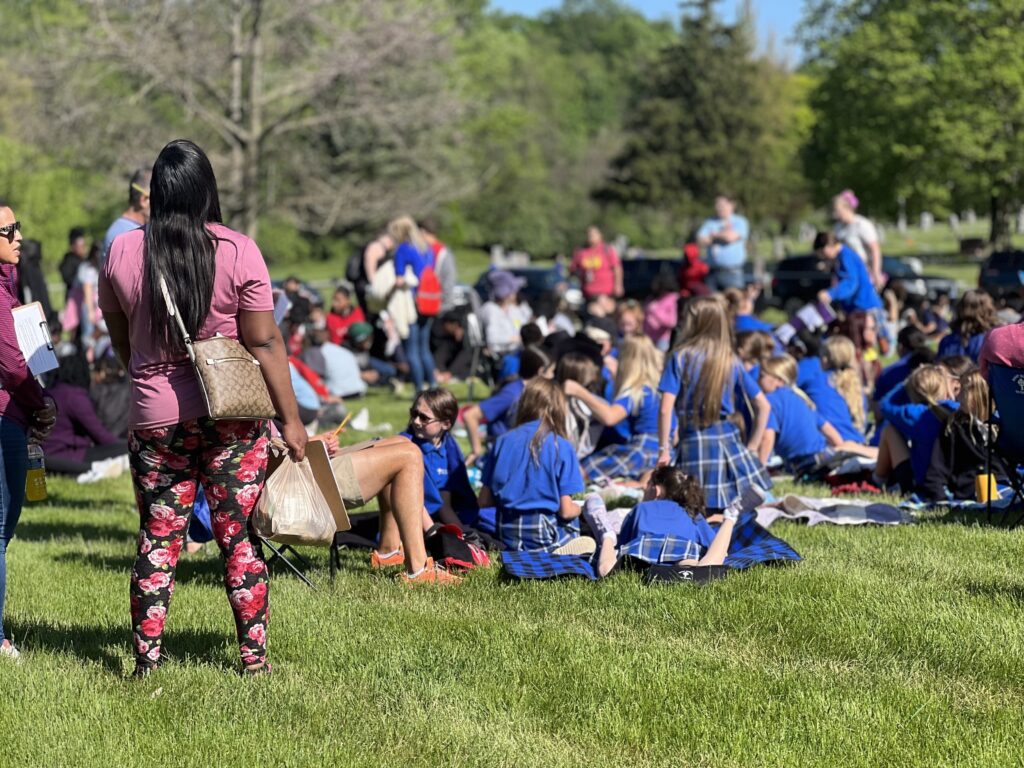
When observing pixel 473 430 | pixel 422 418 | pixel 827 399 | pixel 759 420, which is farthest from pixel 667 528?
pixel 827 399

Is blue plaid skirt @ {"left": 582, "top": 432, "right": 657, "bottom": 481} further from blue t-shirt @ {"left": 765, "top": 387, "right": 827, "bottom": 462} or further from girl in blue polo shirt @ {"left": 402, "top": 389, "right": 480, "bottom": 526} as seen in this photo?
girl in blue polo shirt @ {"left": 402, "top": 389, "right": 480, "bottom": 526}

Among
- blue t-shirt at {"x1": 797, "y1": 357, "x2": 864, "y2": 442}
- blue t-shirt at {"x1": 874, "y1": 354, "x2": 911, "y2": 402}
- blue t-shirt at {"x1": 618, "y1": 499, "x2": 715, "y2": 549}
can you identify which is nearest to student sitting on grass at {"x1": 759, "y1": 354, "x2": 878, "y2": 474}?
blue t-shirt at {"x1": 797, "y1": 357, "x2": 864, "y2": 442}

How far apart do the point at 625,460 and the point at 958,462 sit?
2479 mm

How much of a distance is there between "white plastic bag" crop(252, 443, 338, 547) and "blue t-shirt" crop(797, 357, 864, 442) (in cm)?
644

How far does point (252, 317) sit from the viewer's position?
4.76 metres

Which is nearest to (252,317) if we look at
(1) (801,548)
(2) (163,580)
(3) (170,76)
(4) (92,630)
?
(2) (163,580)

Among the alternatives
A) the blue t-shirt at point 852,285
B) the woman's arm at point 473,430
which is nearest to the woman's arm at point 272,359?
the woman's arm at point 473,430

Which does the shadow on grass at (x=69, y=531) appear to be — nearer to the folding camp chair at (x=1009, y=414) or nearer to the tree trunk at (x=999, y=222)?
the folding camp chair at (x=1009, y=414)

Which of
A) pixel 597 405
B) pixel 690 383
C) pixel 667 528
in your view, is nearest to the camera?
pixel 667 528

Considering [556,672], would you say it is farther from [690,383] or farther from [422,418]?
[690,383]

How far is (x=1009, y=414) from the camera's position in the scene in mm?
7312

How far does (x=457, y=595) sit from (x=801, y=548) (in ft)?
6.63

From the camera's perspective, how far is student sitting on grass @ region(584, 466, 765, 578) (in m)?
6.81

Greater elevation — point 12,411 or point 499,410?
point 12,411
